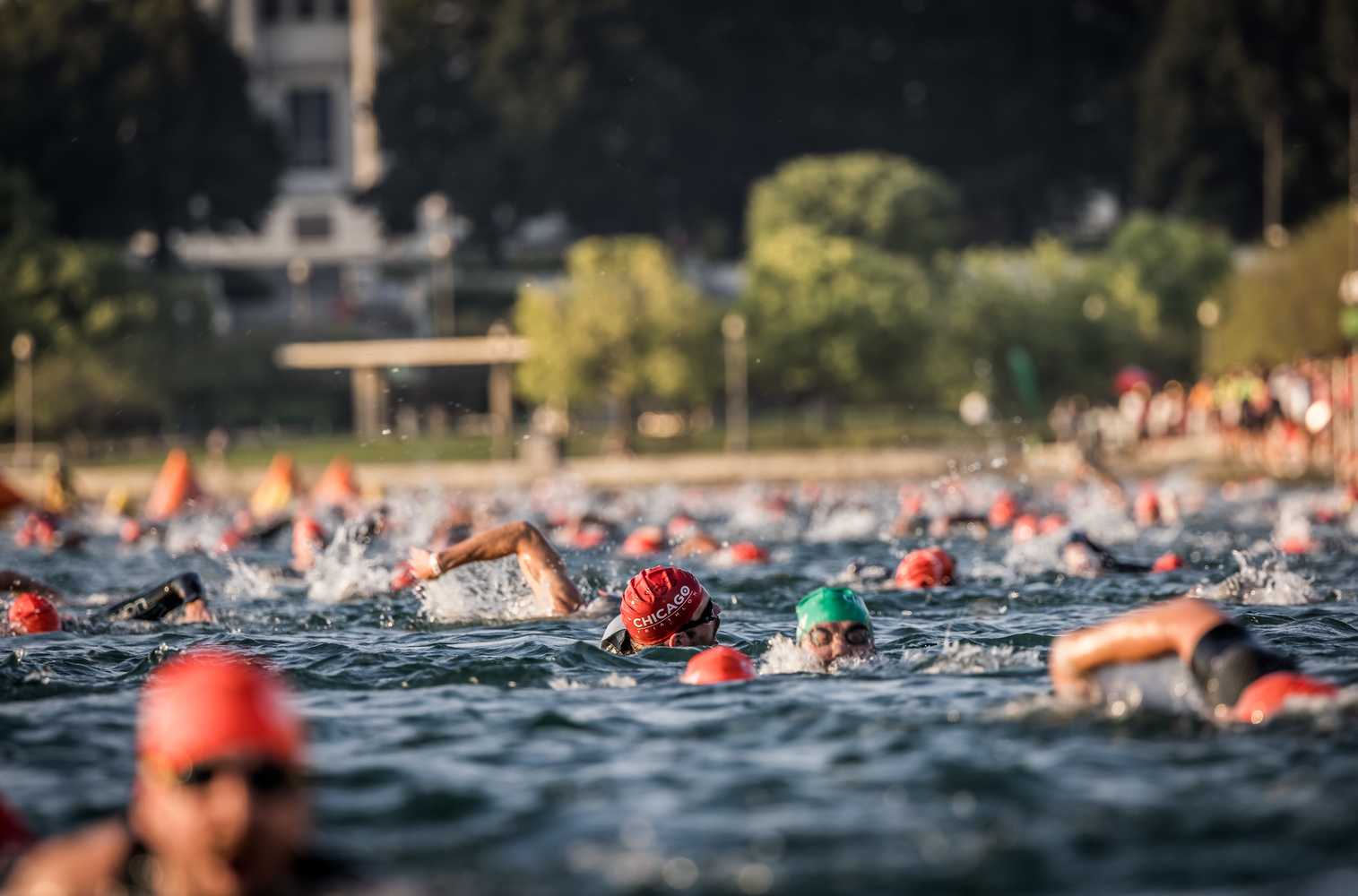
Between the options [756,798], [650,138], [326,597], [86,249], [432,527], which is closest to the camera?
[756,798]

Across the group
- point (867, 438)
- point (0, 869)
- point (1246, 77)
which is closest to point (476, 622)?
point (0, 869)

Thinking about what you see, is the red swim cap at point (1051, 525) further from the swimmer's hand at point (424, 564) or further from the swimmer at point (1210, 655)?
the swimmer at point (1210, 655)

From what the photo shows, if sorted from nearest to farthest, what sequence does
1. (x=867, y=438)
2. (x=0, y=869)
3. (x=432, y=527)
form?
(x=0, y=869) → (x=432, y=527) → (x=867, y=438)

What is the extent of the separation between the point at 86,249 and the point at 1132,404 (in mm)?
38686

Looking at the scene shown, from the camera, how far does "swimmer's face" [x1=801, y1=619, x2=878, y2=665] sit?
37.4 feet

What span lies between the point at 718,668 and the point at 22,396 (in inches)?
2089

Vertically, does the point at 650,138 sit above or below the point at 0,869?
above

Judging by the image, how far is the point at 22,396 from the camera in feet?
198

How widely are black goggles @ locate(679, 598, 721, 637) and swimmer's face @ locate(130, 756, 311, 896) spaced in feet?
20.8

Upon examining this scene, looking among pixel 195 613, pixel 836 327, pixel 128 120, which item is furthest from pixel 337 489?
pixel 128 120

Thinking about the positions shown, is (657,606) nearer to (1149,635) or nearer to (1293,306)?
(1149,635)

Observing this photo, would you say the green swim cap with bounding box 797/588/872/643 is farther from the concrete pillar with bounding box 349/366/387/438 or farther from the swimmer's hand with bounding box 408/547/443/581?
the concrete pillar with bounding box 349/366/387/438

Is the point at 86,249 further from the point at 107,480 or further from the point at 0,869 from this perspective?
the point at 0,869

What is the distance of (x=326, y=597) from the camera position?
53.4 feet
